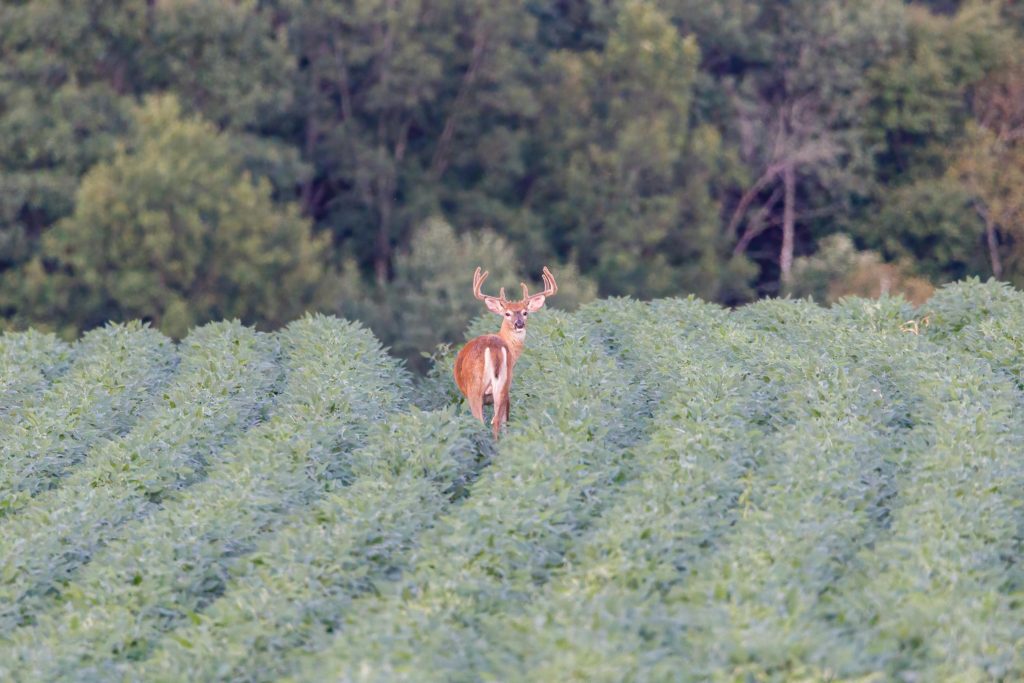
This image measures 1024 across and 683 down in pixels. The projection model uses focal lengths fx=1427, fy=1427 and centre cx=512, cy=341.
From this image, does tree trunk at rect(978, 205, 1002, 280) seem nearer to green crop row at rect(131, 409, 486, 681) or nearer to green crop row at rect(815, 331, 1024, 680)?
green crop row at rect(815, 331, 1024, 680)

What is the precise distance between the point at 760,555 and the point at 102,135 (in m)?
25.8

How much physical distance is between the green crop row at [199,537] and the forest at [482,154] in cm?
1885

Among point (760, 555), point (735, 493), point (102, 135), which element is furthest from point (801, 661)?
point (102, 135)

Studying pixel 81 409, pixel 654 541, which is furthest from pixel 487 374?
pixel 81 409

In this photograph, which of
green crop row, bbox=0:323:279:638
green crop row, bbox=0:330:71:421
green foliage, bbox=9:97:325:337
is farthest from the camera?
green foliage, bbox=9:97:325:337

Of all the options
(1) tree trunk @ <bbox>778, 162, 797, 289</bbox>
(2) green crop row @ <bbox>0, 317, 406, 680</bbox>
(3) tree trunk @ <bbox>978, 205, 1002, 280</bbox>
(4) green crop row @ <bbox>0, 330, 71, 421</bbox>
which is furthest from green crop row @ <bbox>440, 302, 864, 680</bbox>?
(1) tree trunk @ <bbox>778, 162, 797, 289</bbox>

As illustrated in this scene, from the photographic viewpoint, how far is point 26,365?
43.2 feet

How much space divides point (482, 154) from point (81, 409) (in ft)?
87.3

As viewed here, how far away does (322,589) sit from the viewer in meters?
7.11

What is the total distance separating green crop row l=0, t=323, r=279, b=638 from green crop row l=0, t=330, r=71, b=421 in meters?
1.27

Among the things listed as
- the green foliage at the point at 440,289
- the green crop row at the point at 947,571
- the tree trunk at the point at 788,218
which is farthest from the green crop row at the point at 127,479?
the tree trunk at the point at 788,218

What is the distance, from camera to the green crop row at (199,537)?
696cm

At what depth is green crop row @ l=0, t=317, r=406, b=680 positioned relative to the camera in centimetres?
696

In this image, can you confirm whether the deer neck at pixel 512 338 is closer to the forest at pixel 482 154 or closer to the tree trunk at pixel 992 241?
the forest at pixel 482 154
